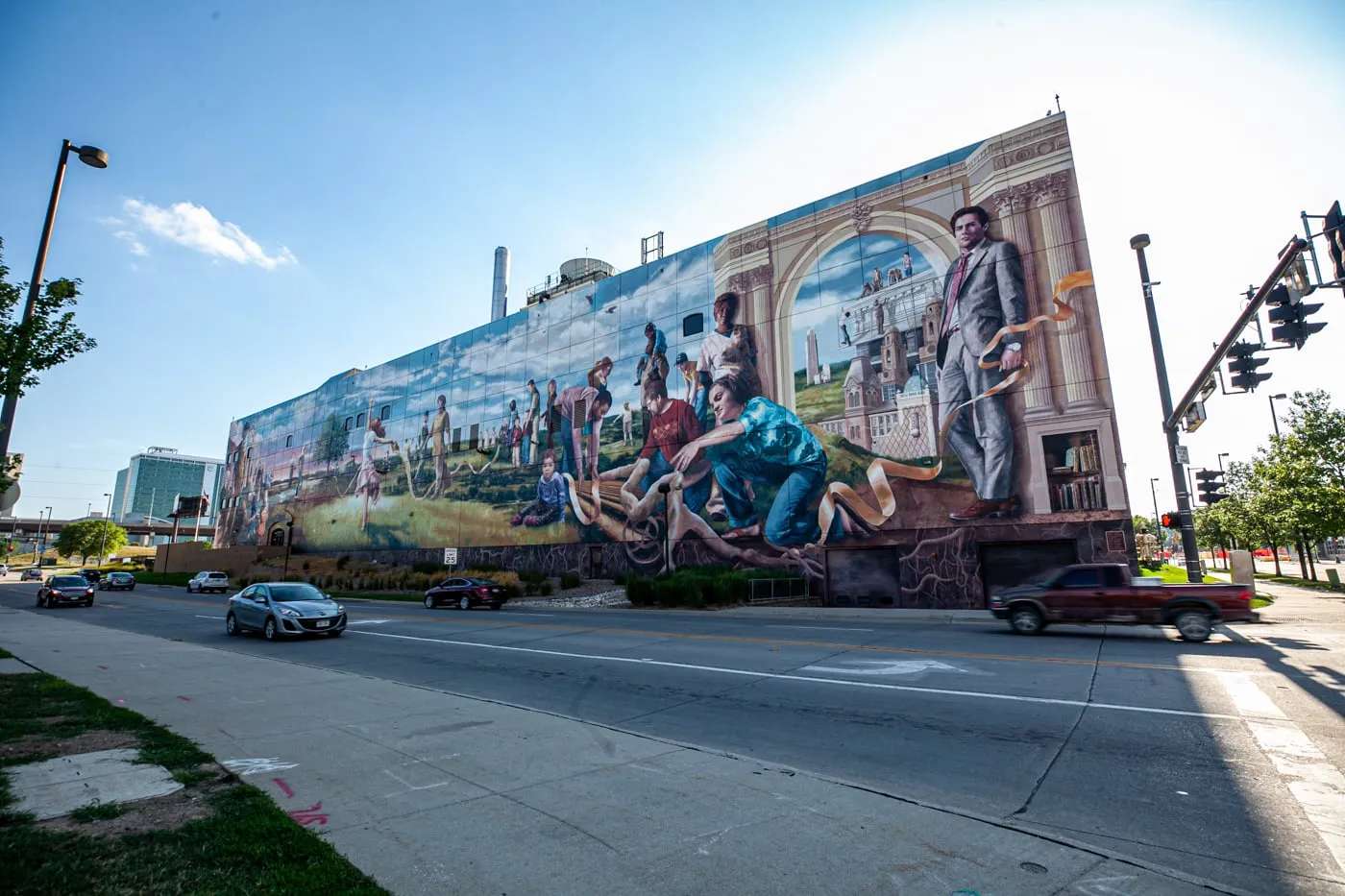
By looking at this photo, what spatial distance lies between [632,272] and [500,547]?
2134 cm

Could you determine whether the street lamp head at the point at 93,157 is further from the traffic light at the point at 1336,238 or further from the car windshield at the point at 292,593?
the traffic light at the point at 1336,238

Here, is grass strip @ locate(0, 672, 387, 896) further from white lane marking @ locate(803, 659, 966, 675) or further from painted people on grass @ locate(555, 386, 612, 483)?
painted people on grass @ locate(555, 386, 612, 483)

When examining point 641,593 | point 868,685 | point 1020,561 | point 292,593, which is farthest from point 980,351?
point 292,593

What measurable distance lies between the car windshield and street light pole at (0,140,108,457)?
8627 mm

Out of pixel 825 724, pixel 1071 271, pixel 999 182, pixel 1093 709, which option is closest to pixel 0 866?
pixel 825 724

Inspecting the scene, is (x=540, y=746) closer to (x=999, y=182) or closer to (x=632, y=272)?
(x=999, y=182)

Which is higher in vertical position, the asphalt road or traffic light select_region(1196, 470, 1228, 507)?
traffic light select_region(1196, 470, 1228, 507)

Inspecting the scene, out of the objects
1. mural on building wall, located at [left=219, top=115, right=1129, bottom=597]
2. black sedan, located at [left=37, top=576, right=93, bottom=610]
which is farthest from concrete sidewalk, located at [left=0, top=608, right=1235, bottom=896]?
black sedan, located at [left=37, top=576, right=93, bottom=610]

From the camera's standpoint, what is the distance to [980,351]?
28625mm

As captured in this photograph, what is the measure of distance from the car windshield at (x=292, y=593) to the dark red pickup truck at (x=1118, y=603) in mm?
17019

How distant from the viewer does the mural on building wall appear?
89.8 feet

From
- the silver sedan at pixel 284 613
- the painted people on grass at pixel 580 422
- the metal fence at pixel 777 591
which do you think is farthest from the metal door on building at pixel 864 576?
the silver sedan at pixel 284 613

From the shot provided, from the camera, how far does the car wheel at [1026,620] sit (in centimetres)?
1549

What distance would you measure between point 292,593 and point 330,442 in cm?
5713
